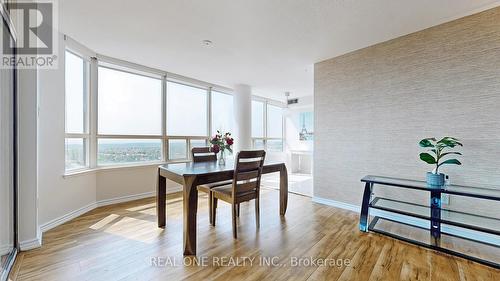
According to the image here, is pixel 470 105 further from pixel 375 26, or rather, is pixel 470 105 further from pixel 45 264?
pixel 45 264

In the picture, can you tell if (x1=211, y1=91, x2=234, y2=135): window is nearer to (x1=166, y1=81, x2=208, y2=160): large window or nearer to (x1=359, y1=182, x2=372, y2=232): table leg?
(x1=166, y1=81, x2=208, y2=160): large window

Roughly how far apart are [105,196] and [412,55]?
4.85 metres

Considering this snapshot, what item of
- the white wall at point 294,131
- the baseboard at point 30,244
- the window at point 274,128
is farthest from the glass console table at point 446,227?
the window at point 274,128

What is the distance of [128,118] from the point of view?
12.4 feet

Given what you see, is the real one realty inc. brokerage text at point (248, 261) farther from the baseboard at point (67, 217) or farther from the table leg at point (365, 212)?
the baseboard at point (67, 217)

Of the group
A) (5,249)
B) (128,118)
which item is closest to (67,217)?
(5,249)

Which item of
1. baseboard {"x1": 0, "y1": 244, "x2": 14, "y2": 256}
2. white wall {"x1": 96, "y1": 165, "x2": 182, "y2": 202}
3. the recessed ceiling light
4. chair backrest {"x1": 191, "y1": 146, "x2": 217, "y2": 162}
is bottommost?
baseboard {"x1": 0, "y1": 244, "x2": 14, "y2": 256}

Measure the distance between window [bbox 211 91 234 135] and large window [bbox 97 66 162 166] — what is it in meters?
1.38

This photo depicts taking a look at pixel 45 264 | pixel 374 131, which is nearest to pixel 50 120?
pixel 45 264

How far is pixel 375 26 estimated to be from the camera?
8.18 ft

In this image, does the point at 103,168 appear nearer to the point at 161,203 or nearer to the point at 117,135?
the point at 117,135

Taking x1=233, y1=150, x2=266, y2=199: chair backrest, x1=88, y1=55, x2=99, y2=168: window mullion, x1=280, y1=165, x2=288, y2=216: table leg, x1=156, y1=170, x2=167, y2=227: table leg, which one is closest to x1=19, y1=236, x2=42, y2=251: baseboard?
x1=156, y1=170, x2=167, y2=227: table leg

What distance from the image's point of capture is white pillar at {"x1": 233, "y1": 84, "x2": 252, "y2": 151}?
16.8ft

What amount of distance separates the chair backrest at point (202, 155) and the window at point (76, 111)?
1.70m
